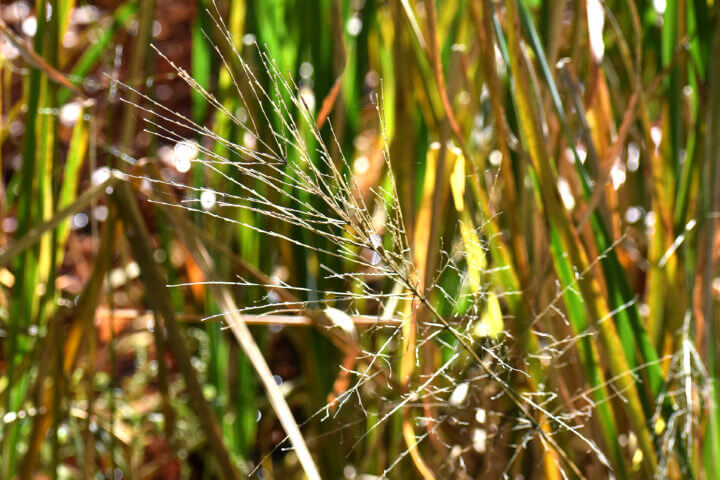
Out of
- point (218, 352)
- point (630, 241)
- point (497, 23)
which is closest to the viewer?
point (497, 23)

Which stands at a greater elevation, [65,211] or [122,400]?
[65,211]

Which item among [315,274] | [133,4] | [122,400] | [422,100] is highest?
[133,4]

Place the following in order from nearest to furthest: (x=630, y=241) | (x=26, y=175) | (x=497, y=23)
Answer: (x=497, y=23) → (x=26, y=175) → (x=630, y=241)

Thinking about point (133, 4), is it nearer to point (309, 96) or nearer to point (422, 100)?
point (309, 96)

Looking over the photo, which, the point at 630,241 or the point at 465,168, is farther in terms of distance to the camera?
the point at 630,241

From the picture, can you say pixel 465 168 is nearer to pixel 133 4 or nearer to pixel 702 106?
pixel 702 106

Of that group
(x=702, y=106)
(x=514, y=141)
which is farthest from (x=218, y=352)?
(x=702, y=106)
